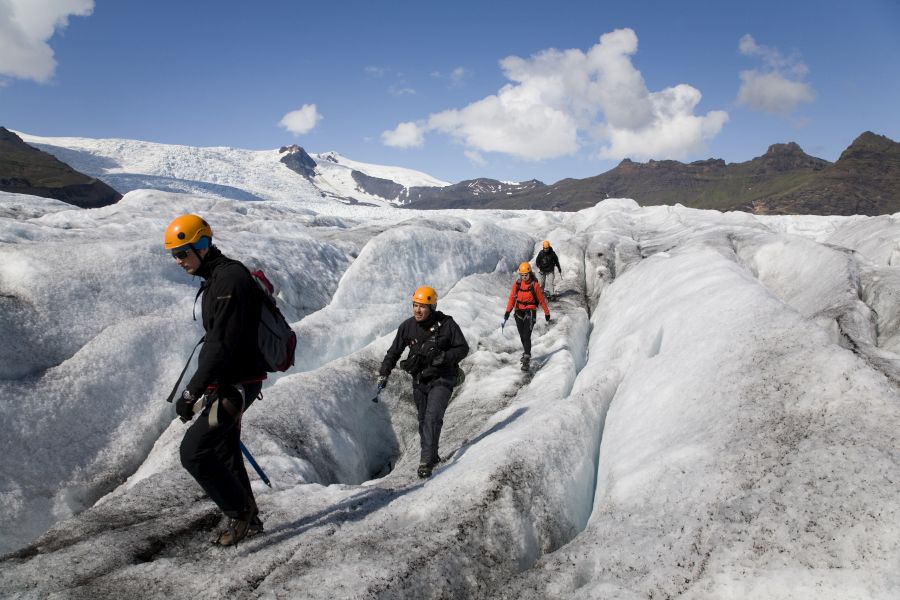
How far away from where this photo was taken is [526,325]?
49.8ft

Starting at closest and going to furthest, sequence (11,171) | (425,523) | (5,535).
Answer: (425,523)
(5,535)
(11,171)

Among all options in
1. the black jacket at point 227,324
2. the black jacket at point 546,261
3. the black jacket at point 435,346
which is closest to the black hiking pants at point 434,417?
the black jacket at point 435,346

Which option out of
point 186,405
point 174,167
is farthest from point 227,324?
point 174,167

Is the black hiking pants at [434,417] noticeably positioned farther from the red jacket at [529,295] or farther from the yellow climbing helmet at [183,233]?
the red jacket at [529,295]

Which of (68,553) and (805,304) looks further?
(805,304)

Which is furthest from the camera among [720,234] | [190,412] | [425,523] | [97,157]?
[97,157]

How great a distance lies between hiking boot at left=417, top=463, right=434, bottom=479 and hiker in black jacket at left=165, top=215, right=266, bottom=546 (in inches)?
134

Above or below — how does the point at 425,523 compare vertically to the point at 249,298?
below

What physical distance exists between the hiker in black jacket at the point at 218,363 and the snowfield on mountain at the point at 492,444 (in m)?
1.26

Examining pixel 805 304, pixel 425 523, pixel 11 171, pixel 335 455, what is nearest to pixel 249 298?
pixel 425 523

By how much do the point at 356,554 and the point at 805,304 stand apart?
16479 mm

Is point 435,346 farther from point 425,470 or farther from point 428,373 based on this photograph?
point 425,470

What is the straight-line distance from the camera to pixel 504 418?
11023 millimetres

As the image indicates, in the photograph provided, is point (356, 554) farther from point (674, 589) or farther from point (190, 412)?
point (674, 589)
